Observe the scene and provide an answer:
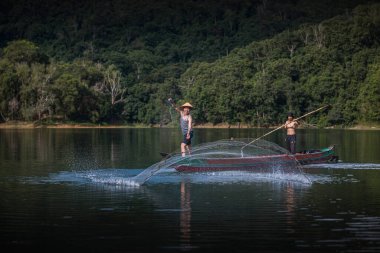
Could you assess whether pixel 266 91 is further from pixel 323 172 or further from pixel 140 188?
pixel 140 188

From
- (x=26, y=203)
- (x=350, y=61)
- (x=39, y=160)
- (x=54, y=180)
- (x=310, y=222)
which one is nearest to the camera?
(x=310, y=222)

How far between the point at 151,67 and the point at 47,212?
151m

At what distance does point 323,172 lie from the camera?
35750 mm

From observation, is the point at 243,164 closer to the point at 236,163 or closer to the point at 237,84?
the point at 236,163

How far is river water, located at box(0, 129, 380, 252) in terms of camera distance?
18219mm

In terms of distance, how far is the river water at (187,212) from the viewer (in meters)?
18.2

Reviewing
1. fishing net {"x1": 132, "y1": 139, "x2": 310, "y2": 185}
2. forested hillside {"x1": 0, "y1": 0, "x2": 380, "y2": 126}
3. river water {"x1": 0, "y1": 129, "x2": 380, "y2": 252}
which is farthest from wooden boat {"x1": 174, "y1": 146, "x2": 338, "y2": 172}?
forested hillside {"x1": 0, "y1": 0, "x2": 380, "y2": 126}

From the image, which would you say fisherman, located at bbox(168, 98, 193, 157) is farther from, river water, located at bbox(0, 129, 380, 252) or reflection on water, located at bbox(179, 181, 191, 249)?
reflection on water, located at bbox(179, 181, 191, 249)

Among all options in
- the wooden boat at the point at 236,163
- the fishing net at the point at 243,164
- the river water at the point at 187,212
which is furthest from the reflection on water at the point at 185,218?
the wooden boat at the point at 236,163

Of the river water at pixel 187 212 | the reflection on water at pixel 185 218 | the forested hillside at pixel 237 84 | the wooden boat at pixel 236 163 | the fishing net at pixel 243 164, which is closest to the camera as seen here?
the river water at pixel 187 212

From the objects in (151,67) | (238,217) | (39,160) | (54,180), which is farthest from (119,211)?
(151,67)

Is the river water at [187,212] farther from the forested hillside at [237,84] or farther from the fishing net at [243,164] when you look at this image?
the forested hillside at [237,84]

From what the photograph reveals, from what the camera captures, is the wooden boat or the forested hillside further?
the forested hillside

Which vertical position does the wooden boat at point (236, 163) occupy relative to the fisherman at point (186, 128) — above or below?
below
